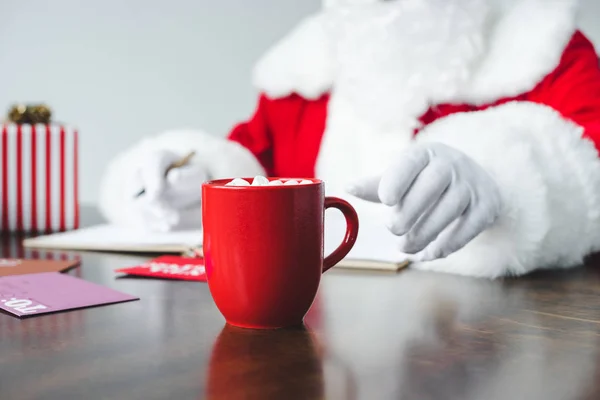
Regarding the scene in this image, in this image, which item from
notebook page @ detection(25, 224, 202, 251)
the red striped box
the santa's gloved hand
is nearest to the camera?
the santa's gloved hand

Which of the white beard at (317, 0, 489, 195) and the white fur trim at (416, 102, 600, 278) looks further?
the white beard at (317, 0, 489, 195)

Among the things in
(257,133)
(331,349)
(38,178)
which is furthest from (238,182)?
(257,133)

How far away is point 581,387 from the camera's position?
0.45 meters

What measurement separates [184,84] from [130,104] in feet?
0.64

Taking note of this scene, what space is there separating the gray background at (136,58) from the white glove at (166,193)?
1.15 metres

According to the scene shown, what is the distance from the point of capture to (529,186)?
0.84m

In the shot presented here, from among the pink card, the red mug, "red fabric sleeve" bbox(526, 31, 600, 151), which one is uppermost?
"red fabric sleeve" bbox(526, 31, 600, 151)

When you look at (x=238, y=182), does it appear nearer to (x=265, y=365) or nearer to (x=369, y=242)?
(x=265, y=365)

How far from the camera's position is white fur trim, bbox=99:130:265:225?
129cm

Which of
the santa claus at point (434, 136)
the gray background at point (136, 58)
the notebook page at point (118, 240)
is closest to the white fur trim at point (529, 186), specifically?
the santa claus at point (434, 136)

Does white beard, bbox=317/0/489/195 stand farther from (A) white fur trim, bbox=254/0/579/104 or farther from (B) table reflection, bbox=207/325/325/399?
(B) table reflection, bbox=207/325/325/399

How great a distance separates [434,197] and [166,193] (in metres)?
0.56

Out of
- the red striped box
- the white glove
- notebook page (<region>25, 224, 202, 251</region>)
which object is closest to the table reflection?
notebook page (<region>25, 224, 202, 251</region>)

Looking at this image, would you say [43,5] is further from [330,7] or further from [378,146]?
[378,146]
